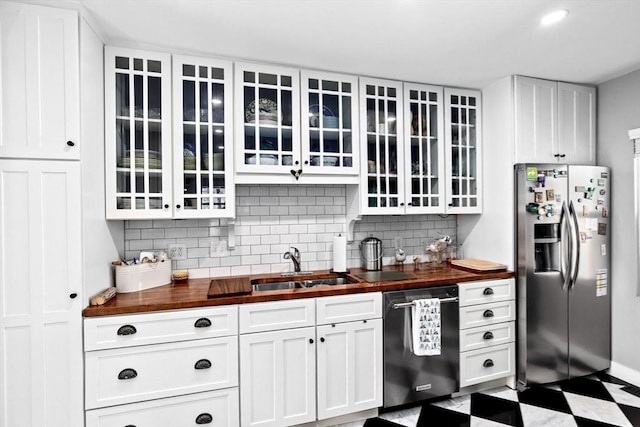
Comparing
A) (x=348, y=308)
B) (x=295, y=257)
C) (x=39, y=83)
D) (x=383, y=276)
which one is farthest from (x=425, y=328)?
(x=39, y=83)

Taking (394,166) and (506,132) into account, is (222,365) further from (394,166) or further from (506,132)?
(506,132)

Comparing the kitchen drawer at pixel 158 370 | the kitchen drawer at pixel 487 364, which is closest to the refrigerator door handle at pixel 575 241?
the kitchen drawer at pixel 487 364

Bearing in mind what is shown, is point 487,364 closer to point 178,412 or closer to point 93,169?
point 178,412

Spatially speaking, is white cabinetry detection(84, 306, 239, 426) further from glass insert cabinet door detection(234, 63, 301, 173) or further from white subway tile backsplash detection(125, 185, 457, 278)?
Answer: glass insert cabinet door detection(234, 63, 301, 173)

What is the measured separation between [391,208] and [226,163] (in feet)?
4.36

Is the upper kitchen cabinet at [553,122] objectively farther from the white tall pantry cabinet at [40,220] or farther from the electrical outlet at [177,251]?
the white tall pantry cabinet at [40,220]

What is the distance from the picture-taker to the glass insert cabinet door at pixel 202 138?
7.30 feet

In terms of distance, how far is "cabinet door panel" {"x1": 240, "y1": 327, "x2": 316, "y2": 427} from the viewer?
2.04 metres

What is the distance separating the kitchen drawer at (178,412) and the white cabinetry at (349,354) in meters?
0.57

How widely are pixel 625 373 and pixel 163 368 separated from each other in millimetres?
3506

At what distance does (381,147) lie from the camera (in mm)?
2729

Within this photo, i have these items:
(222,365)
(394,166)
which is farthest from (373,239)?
(222,365)

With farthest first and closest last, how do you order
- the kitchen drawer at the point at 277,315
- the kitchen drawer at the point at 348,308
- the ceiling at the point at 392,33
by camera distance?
the kitchen drawer at the point at 348,308 < the kitchen drawer at the point at 277,315 < the ceiling at the point at 392,33

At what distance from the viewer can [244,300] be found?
2037 mm
